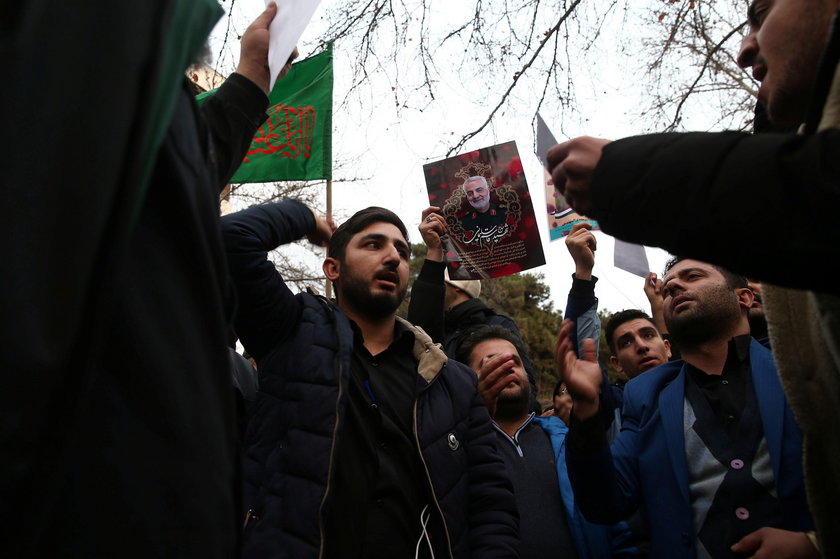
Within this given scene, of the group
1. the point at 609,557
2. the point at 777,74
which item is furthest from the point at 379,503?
the point at 777,74

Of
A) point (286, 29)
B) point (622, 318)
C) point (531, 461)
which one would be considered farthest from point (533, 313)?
point (286, 29)

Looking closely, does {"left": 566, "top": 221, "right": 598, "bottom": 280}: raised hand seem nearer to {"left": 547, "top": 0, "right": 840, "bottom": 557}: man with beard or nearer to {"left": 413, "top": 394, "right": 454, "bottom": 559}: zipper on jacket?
{"left": 413, "top": 394, "right": 454, "bottom": 559}: zipper on jacket

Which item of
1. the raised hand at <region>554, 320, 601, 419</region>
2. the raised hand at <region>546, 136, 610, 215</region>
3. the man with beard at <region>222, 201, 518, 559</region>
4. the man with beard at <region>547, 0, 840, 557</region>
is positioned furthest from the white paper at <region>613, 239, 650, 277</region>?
the raised hand at <region>546, 136, 610, 215</region>

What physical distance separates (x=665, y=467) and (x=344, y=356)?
1244 millimetres

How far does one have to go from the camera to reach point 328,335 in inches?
92.1

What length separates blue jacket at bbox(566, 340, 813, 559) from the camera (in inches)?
80.4

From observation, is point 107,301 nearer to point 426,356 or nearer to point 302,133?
point 426,356

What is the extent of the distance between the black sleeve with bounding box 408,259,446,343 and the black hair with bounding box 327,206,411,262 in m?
0.34

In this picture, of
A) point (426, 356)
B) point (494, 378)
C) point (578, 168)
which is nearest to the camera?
point (578, 168)

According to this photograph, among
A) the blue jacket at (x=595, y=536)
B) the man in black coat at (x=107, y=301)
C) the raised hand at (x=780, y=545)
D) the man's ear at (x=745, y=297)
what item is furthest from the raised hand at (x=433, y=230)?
the man in black coat at (x=107, y=301)

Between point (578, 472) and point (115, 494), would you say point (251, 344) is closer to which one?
point (578, 472)

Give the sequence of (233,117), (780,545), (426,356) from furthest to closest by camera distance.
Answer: (426,356) < (780,545) < (233,117)

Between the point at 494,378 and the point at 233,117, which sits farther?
the point at 494,378

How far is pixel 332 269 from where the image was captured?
2.93 metres
